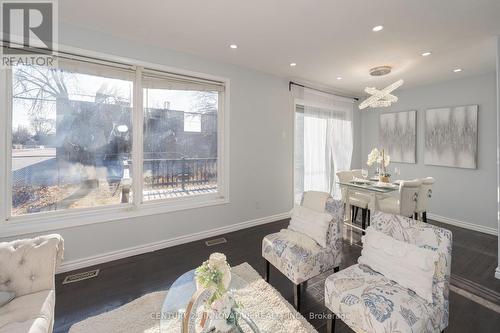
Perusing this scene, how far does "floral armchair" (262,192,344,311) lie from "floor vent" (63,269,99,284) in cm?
191

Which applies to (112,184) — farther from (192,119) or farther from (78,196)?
(192,119)

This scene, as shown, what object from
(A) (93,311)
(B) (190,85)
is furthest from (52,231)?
(B) (190,85)

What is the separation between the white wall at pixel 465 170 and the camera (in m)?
3.64

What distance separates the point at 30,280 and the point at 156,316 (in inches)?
35.9

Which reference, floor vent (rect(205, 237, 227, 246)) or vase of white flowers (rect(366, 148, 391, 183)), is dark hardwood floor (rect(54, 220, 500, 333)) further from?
vase of white flowers (rect(366, 148, 391, 183))

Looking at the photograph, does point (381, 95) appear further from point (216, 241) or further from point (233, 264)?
point (216, 241)

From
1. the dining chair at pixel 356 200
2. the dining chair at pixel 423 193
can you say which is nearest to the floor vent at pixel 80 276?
the dining chair at pixel 356 200

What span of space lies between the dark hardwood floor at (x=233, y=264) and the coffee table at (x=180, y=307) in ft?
2.39

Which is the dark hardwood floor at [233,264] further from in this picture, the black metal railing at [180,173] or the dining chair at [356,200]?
the black metal railing at [180,173]

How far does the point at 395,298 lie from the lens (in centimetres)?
136

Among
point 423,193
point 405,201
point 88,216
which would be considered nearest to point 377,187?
point 405,201

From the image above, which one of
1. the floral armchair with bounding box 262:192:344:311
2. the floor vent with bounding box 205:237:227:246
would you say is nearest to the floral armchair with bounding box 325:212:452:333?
the floral armchair with bounding box 262:192:344:311

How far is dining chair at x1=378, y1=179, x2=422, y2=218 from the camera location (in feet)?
9.88

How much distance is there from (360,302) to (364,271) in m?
0.35
